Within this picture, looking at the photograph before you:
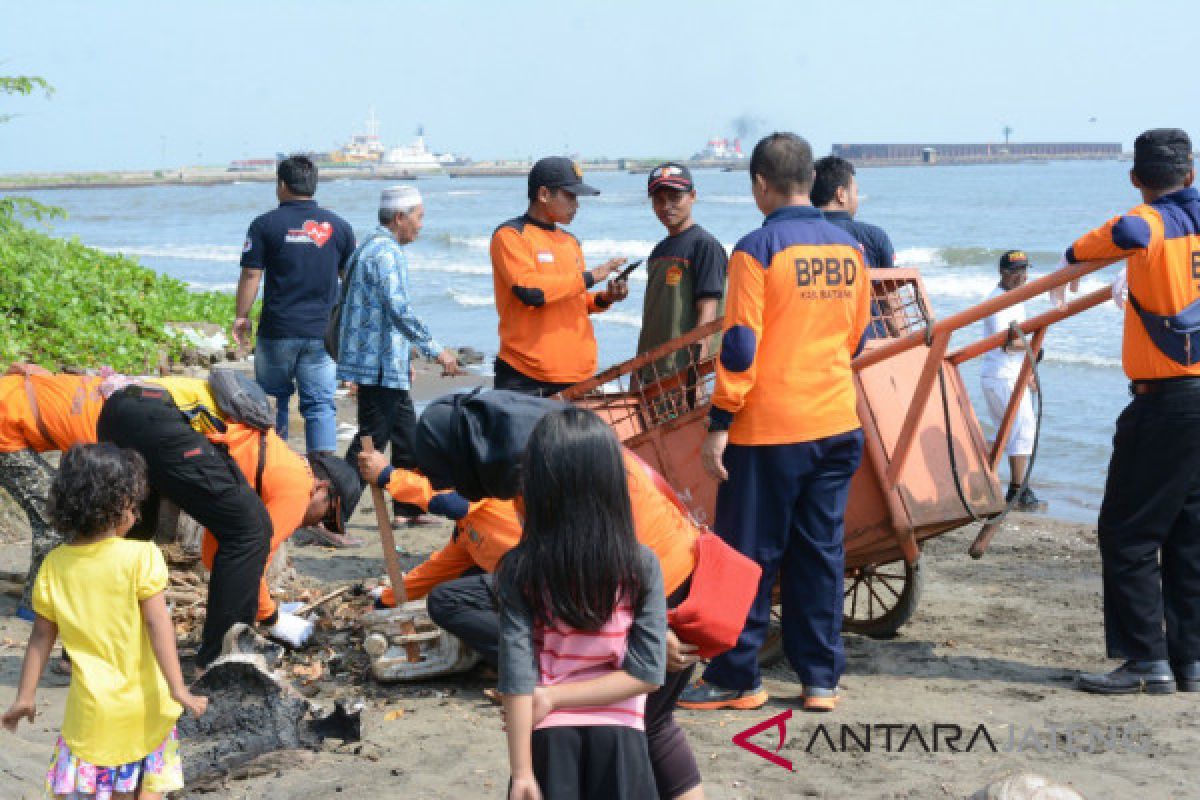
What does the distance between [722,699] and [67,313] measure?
26.2 feet

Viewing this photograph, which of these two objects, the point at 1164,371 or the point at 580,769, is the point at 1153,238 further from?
the point at 580,769

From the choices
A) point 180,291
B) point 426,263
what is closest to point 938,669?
point 180,291

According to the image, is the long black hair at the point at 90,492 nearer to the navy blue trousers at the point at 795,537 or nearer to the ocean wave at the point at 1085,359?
the navy blue trousers at the point at 795,537

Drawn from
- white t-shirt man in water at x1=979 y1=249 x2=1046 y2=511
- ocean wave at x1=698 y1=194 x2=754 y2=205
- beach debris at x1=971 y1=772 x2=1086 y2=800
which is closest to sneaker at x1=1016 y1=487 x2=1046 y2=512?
white t-shirt man in water at x1=979 y1=249 x2=1046 y2=511

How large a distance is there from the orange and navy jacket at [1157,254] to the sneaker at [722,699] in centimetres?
188

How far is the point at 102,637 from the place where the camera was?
12.0 feet

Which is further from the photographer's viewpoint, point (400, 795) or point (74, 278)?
point (74, 278)

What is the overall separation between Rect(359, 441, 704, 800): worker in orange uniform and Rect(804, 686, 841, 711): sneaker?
116 cm

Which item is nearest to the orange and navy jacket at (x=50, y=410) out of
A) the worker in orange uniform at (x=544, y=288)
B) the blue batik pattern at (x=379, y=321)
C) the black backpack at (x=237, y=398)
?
the black backpack at (x=237, y=398)

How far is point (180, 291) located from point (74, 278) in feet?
11.6

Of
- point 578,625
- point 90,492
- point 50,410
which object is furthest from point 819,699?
point 50,410

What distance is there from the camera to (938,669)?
5.64 m

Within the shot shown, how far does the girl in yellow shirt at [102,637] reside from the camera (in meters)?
3.63

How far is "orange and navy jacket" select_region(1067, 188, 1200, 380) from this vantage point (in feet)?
16.0
